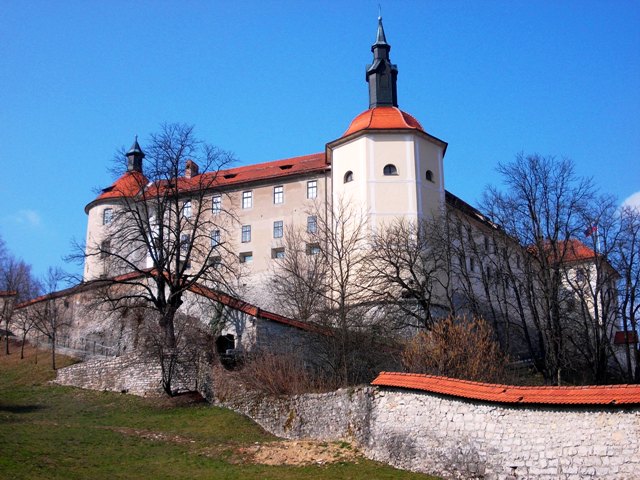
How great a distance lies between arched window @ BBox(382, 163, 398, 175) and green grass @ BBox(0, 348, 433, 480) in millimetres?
21858

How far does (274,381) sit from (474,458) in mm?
9515

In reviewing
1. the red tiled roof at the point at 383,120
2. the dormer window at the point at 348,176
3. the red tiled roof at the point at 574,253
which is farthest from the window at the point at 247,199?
the red tiled roof at the point at 574,253

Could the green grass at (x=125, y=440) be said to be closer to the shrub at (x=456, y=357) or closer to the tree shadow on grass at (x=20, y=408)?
the tree shadow on grass at (x=20, y=408)

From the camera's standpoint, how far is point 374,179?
45.7 m

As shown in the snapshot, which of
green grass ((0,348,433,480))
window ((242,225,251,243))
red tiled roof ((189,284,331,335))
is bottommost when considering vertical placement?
green grass ((0,348,433,480))

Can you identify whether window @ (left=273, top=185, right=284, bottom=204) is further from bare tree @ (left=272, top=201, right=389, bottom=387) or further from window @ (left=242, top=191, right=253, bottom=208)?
bare tree @ (left=272, top=201, right=389, bottom=387)

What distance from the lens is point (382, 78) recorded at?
50469 millimetres

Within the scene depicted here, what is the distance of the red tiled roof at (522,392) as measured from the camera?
15.9 m

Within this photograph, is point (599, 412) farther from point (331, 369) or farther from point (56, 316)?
point (56, 316)

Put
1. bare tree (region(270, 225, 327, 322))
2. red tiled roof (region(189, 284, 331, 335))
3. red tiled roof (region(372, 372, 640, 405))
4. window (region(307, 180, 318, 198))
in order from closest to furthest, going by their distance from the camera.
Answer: red tiled roof (region(372, 372, 640, 405)) < red tiled roof (region(189, 284, 331, 335)) < bare tree (region(270, 225, 327, 322)) < window (region(307, 180, 318, 198))

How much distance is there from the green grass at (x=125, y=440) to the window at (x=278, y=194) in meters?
21.4

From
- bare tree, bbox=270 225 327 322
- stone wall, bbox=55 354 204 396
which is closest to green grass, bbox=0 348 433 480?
stone wall, bbox=55 354 204 396

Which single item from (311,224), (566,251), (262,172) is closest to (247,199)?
(262,172)

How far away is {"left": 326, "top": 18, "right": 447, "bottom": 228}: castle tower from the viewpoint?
45062mm
